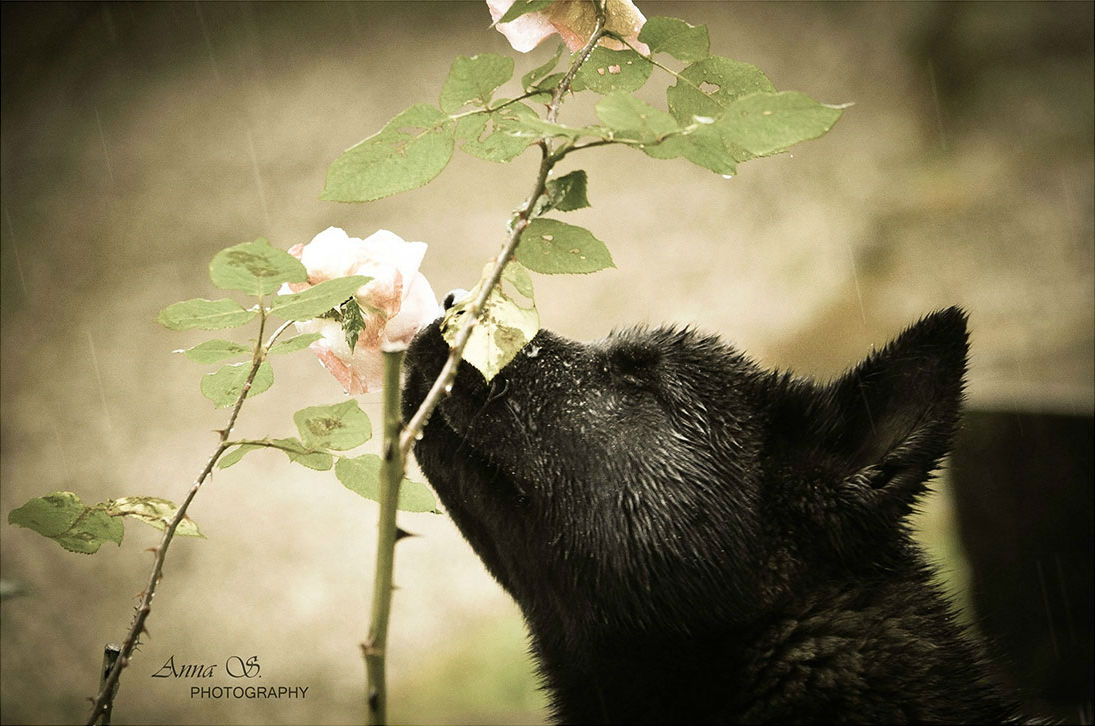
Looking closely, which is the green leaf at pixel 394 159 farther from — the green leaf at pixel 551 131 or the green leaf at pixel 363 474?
the green leaf at pixel 363 474

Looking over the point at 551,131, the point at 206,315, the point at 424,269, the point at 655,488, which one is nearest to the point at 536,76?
the point at 551,131

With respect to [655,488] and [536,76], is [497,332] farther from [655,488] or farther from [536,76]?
[655,488]

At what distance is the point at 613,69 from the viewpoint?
662 millimetres

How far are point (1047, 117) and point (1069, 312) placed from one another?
1.64ft

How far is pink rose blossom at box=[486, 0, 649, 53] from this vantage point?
0.63 metres

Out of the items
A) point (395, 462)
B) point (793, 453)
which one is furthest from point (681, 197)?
point (395, 462)

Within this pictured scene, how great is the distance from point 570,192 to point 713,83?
171 millimetres

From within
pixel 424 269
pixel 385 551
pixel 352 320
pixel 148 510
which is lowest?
pixel 385 551

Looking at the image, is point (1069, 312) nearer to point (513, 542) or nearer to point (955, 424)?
point (955, 424)

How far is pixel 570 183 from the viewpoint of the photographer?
0.53m

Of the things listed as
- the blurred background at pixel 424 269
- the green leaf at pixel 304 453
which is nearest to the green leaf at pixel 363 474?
the green leaf at pixel 304 453

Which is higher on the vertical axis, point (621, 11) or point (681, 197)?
point (681, 197)

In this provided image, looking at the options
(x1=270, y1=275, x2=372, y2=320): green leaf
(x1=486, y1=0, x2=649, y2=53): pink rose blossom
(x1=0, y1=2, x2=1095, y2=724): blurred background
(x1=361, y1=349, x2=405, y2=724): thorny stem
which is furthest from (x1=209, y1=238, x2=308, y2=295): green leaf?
(x1=0, y1=2, x2=1095, y2=724): blurred background

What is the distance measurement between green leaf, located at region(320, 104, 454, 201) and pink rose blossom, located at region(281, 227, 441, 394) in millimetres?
51
